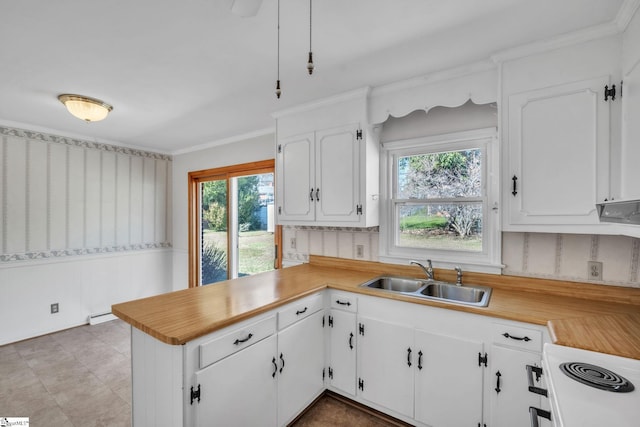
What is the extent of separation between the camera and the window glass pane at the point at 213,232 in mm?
4027

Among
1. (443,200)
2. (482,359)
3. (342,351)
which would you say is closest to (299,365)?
(342,351)

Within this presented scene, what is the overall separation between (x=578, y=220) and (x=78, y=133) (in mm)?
4838

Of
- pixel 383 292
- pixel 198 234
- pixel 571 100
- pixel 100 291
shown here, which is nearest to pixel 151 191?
pixel 198 234

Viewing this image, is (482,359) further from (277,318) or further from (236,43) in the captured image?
(236,43)

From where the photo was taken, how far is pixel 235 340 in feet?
4.94

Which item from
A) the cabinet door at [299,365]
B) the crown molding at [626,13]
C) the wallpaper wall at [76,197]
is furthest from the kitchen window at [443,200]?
the wallpaper wall at [76,197]

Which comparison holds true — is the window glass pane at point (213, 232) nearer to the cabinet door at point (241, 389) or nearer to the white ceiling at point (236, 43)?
the white ceiling at point (236, 43)

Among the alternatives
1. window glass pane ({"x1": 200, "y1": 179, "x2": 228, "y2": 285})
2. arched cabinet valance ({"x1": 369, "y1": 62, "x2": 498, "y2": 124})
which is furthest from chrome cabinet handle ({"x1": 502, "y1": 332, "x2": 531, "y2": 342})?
window glass pane ({"x1": 200, "y1": 179, "x2": 228, "y2": 285})

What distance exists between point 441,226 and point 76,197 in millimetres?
4127

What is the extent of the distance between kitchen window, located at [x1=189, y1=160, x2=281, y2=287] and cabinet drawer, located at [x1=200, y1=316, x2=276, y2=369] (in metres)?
1.64

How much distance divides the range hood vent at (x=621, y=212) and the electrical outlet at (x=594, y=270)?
0.94 m

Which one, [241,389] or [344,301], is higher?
[344,301]

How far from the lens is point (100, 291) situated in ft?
12.3

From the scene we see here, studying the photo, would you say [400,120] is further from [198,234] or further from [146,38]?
[198,234]
